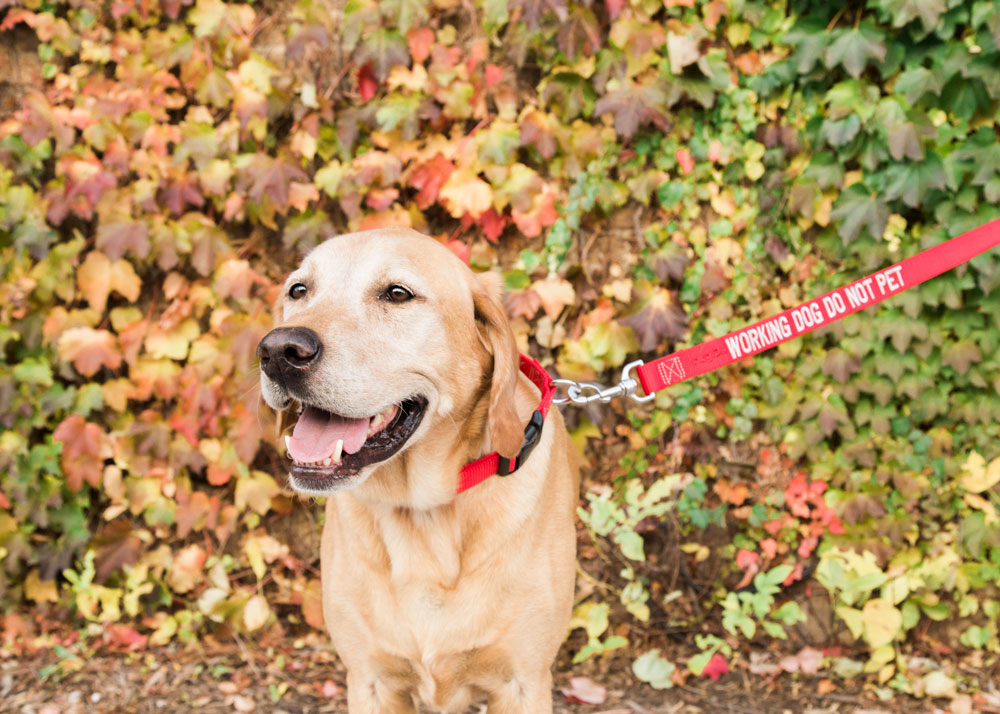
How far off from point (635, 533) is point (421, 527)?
1575mm

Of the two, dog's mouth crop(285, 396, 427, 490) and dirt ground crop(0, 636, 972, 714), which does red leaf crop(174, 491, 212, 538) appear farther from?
dog's mouth crop(285, 396, 427, 490)

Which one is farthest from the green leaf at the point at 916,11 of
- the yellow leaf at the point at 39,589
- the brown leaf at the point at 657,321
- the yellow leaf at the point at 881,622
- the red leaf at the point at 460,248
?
the yellow leaf at the point at 39,589

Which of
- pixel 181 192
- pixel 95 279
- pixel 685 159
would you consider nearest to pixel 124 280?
pixel 95 279

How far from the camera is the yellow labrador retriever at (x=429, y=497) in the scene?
2.13m

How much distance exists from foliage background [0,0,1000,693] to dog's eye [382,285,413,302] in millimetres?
1302

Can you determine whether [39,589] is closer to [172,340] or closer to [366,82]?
[172,340]

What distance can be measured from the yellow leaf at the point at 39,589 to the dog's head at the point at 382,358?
7.51ft

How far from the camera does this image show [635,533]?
364 cm

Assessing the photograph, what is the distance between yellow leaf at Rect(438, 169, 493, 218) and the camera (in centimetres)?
344

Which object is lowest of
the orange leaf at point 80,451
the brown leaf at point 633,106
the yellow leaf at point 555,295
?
the orange leaf at point 80,451

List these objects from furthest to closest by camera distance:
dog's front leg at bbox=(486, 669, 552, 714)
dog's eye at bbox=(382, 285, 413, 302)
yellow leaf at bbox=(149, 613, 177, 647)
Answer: yellow leaf at bbox=(149, 613, 177, 647) → dog's front leg at bbox=(486, 669, 552, 714) → dog's eye at bbox=(382, 285, 413, 302)

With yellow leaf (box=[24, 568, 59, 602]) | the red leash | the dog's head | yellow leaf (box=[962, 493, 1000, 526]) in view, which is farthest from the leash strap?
yellow leaf (box=[24, 568, 59, 602])

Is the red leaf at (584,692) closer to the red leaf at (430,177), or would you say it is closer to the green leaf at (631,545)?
the green leaf at (631,545)

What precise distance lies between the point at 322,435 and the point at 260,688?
6.79 feet
